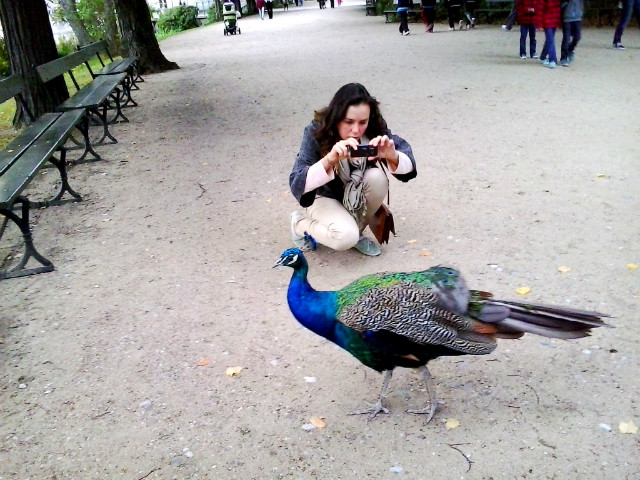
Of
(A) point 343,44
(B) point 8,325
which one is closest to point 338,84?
(A) point 343,44

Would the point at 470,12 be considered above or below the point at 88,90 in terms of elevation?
below

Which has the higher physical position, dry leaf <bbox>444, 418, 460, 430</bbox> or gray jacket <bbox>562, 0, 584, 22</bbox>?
gray jacket <bbox>562, 0, 584, 22</bbox>

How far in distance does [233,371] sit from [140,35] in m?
12.2

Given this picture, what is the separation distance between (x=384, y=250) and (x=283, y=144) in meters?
3.43

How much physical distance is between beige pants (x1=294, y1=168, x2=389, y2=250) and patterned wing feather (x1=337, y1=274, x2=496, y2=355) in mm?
1637

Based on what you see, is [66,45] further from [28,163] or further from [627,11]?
[28,163]

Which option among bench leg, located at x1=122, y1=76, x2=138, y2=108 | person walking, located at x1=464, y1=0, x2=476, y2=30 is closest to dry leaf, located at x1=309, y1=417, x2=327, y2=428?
bench leg, located at x1=122, y1=76, x2=138, y2=108

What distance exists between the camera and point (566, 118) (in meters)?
8.15

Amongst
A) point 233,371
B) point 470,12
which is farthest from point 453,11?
point 233,371

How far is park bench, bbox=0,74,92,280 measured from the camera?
486cm

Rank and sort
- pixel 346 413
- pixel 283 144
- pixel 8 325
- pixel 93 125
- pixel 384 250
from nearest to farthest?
1. pixel 346 413
2. pixel 8 325
3. pixel 384 250
4. pixel 283 144
5. pixel 93 125

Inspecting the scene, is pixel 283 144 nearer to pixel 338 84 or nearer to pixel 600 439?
pixel 338 84

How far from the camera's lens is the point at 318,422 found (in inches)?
125

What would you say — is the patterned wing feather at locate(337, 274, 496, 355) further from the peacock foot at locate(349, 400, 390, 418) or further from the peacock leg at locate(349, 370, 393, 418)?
the peacock foot at locate(349, 400, 390, 418)
